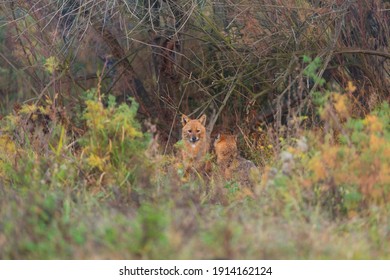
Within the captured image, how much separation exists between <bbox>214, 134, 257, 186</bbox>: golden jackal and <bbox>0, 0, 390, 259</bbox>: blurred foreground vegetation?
20 centimetres

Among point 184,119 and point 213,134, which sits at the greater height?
point 184,119

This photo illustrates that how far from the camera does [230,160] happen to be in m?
11.2

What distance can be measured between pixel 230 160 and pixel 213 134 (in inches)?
64.3

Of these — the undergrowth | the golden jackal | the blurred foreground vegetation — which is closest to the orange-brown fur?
the golden jackal

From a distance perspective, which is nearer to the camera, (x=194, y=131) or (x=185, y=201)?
(x=185, y=201)

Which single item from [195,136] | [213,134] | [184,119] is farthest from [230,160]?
[213,134]

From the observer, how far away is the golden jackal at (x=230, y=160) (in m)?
10.3

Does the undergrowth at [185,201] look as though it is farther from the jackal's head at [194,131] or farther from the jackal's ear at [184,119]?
the jackal's ear at [184,119]

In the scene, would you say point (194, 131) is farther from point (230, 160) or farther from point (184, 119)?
point (230, 160)

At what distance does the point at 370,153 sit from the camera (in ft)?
23.5

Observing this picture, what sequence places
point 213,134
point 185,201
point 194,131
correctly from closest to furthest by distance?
1. point 185,201
2. point 194,131
3. point 213,134

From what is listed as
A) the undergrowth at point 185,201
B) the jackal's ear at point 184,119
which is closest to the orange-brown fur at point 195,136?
the jackal's ear at point 184,119

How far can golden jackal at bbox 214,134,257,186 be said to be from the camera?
33.8 ft

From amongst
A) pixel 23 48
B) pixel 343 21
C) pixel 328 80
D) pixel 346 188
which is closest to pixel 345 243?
pixel 346 188
